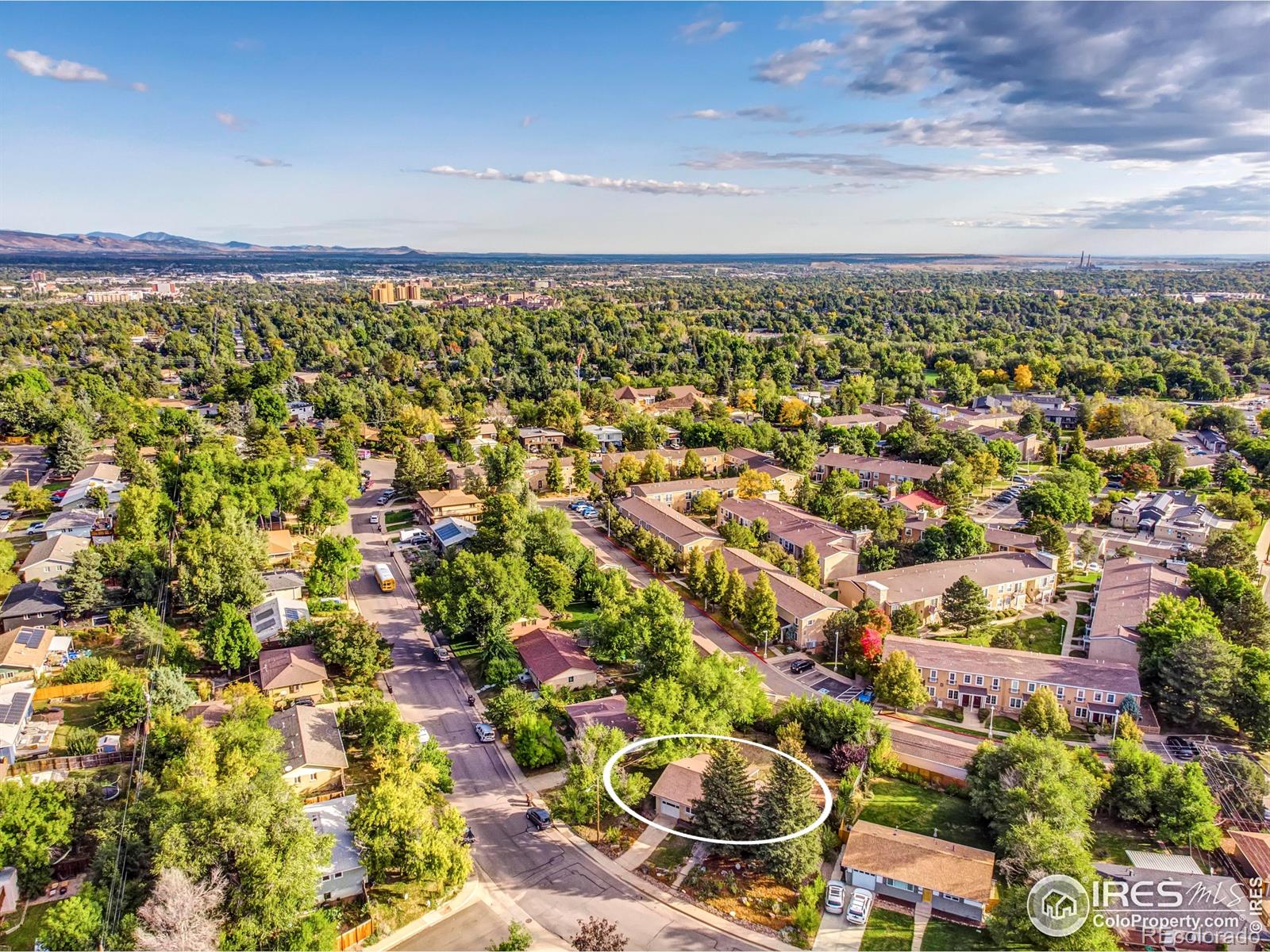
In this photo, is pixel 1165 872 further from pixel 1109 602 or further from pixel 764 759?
pixel 1109 602

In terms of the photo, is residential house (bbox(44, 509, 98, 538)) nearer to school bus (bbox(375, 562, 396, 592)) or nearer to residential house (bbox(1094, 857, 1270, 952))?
school bus (bbox(375, 562, 396, 592))

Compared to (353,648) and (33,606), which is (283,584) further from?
(33,606)

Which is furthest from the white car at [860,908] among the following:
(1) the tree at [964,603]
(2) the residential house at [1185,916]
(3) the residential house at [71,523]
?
(3) the residential house at [71,523]

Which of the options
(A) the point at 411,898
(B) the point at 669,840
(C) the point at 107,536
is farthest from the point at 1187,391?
(C) the point at 107,536

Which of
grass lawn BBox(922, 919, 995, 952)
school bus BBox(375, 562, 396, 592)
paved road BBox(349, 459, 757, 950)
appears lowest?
paved road BBox(349, 459, 757, 950)

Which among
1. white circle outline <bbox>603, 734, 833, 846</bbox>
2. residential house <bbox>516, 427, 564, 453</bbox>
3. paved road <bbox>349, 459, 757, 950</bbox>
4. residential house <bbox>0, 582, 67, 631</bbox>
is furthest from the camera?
residential house <bbox>516, 427, 564, 453</bbox>

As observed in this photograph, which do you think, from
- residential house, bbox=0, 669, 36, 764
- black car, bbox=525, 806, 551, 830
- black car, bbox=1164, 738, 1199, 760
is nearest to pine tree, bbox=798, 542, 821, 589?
black car, bbox=1164, 738, 1199, 760
